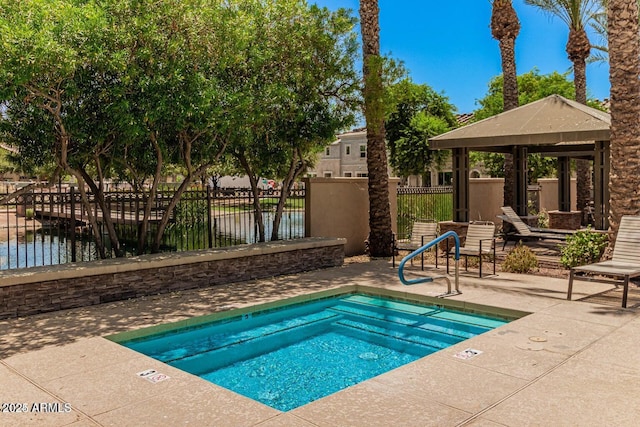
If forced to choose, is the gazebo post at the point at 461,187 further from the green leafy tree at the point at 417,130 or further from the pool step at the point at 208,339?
the green leafy tree at the point at 417,130

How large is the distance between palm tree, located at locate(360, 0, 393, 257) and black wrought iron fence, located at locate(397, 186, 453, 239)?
3.16 m

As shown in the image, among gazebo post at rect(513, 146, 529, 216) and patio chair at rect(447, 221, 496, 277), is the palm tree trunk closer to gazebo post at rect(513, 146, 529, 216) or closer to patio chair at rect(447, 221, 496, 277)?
gazebo post at rect(513, 146, 529, 216)

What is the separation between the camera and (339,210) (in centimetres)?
1545

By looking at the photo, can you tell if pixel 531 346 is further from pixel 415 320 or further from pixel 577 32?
pixel 577 32

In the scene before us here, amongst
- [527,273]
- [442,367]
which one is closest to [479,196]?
[527,273]

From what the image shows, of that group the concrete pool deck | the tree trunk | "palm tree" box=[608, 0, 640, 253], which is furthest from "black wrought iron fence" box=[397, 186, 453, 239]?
the concrete pool deck

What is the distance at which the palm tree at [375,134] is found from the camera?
46.4 ft

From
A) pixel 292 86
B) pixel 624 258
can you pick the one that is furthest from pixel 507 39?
pixel 624 258

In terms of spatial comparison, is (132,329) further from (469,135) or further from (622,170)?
(469,135)

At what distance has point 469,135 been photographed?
15.5 m

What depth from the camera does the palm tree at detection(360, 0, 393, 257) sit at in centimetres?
1413

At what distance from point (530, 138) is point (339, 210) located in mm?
5353

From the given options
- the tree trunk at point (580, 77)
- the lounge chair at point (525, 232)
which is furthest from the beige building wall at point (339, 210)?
the tree trunk at point (580, 77)

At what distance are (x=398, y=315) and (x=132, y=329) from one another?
4319mm
